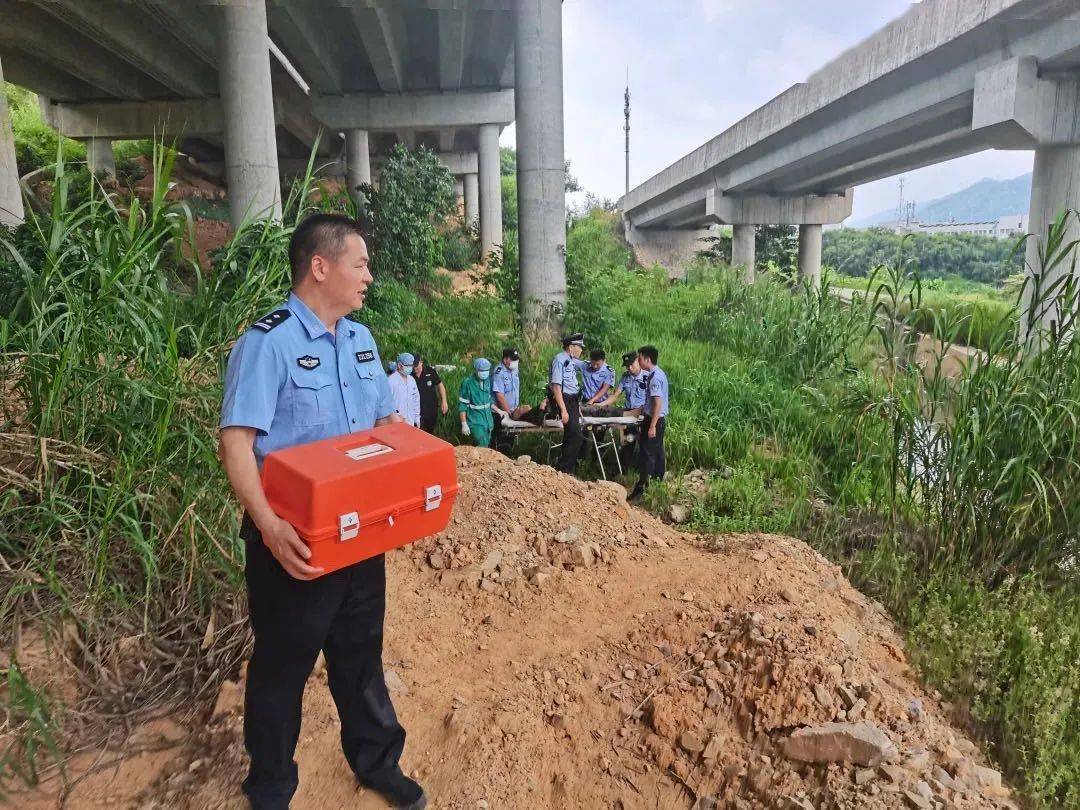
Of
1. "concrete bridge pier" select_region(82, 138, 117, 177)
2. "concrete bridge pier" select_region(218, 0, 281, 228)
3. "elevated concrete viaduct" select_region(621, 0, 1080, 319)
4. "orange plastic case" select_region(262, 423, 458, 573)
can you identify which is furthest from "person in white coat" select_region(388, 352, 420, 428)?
"concrete bridge pier" select_region(82, 138, 117, 177)

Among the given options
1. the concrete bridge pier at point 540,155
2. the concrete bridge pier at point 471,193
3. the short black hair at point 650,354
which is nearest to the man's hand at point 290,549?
the short black hair at point 650,354

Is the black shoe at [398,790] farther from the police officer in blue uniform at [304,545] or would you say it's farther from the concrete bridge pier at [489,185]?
the concrete bridge pier at [489,185]

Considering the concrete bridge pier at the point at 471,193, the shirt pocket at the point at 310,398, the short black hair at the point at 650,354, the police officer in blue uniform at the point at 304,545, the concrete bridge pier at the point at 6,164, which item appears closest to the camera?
the police officer in blue uniform at the point at 304,545

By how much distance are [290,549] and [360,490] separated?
0.22m

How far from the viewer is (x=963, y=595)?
3.75 metres

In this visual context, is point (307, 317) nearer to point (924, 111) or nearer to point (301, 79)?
point (924, 111)

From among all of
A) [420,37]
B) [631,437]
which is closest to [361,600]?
[631,437]

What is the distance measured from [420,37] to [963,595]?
1518cm

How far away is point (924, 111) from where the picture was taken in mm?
9938

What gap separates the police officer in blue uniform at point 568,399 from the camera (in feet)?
21.8

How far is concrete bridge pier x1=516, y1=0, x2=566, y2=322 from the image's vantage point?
32.5 ft

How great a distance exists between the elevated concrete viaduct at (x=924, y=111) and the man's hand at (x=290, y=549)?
9.02m

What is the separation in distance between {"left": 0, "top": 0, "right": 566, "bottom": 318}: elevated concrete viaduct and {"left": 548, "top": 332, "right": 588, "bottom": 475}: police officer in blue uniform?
2.86 metres

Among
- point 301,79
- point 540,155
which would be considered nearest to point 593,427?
point 540,155
